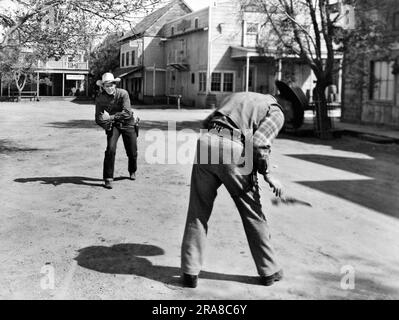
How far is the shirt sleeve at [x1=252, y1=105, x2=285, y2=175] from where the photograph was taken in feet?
13.8

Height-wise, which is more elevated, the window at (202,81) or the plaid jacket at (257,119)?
the window at (202,81)

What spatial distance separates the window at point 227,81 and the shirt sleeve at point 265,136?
32.1 m

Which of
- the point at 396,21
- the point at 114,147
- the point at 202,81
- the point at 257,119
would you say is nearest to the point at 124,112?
the point at 114,147

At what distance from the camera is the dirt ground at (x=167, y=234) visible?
4332 mm

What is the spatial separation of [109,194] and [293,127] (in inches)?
166

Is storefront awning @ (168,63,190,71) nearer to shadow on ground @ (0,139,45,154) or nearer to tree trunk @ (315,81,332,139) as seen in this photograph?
tree trunk @ (315,81,332,139)

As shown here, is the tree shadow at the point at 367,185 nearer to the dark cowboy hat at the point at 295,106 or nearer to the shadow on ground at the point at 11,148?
the dark cowboy hat at the point at 295,106

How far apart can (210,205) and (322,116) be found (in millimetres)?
14432

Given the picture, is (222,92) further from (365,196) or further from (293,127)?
(293,127)

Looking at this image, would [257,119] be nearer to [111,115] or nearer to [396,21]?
[111,115]

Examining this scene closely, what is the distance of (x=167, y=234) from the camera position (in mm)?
5934

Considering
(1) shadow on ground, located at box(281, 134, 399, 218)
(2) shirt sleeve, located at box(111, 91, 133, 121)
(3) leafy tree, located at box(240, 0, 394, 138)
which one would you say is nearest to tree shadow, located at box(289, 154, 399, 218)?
(1) shadow on ground, located at box(281, 134, 399, 218)

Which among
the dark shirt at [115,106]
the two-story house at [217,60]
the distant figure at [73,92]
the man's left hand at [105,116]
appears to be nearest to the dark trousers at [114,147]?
the dark shirt at [115,106]
